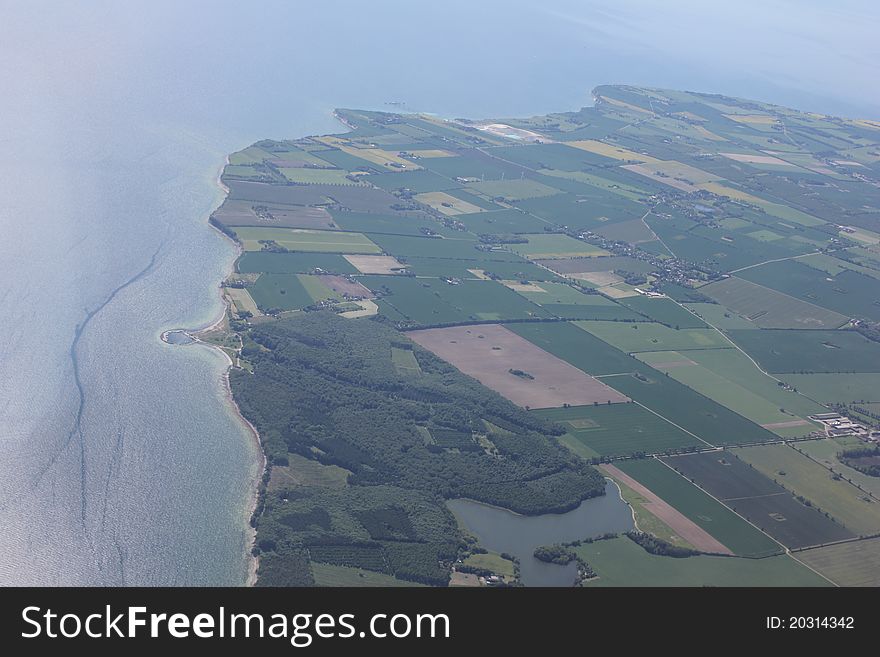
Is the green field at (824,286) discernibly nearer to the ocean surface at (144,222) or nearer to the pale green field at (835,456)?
the pale green field at (835,456)

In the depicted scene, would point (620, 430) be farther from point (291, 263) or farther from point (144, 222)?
point (144, 222)

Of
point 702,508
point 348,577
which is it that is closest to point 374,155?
point 702,508

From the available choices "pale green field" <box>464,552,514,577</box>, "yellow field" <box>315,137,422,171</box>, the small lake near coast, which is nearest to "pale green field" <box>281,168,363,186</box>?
"yellow field" <box>315,137,422,171</box>

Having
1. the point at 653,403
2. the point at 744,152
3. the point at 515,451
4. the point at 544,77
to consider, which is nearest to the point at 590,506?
the point at 515,451

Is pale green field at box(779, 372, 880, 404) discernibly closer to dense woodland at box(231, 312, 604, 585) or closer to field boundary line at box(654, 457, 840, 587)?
field boundary line at box(654, 457, 840, 587)

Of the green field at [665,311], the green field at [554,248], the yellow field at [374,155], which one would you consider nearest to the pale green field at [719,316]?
the green field at [665,311]

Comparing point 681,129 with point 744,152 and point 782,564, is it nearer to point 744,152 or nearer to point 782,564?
point 744,152
